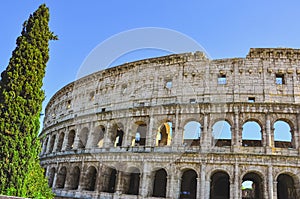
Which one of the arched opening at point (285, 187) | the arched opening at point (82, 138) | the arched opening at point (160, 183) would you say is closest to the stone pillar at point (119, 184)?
the arched opening at point (160, 183)

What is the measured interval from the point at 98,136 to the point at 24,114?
10.4 metres

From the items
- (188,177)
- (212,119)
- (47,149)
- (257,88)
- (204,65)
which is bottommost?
(188,177)

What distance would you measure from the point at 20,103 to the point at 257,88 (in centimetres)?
1397

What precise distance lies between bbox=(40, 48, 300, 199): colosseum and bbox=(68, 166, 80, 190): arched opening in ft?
0.27

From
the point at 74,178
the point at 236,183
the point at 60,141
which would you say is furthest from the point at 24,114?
the point at 60,141

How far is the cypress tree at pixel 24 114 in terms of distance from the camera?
10883mm

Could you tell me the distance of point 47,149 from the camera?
26.5 metres

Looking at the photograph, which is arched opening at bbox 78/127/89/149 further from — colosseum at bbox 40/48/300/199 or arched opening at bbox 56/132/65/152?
arched opening at bbox 56/132/65/152

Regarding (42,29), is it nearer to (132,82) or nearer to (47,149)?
(132,82)

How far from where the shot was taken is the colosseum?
15914 millimetres

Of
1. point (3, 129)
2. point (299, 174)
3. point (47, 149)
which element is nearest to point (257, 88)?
point (299, 174)

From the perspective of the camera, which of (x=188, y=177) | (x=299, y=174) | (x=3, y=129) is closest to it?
(x=3, y=129)

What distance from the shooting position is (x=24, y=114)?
38.3ft

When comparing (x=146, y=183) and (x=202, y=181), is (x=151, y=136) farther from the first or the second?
(x=202, y=181)
